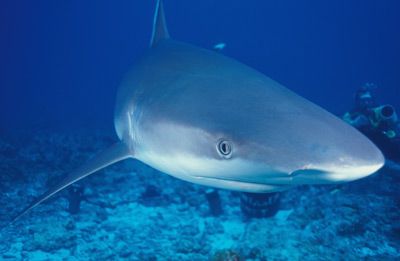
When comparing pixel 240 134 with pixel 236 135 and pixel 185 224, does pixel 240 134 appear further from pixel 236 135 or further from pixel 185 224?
pixel 185 224

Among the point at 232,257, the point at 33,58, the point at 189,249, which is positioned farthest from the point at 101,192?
the point at 33,58

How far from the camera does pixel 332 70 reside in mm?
79125

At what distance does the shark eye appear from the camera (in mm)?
1721

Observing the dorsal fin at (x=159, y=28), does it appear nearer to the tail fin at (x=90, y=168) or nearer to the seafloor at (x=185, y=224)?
the tail fin at (x=90, y=168)

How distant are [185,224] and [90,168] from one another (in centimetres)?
298

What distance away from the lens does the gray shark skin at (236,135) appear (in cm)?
153

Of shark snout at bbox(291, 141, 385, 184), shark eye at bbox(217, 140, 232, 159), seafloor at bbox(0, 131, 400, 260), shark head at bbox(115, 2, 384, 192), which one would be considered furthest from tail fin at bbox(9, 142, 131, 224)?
shark snout at bbox(291, 141, 385, 184)

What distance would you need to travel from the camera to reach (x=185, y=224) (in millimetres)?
5613

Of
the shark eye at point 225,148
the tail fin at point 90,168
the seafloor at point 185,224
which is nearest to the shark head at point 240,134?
the shark eye at point 225,148

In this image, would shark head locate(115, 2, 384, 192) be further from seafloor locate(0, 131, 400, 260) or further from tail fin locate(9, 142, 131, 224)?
seafloor locate(0, 131, 400, 260)

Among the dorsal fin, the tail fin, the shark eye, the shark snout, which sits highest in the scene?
the dorsal fin

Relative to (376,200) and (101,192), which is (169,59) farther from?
(101,192)

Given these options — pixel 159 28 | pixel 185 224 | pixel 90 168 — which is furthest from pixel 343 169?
pixel 185 224

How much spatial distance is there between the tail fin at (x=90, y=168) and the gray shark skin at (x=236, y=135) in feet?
0.05
